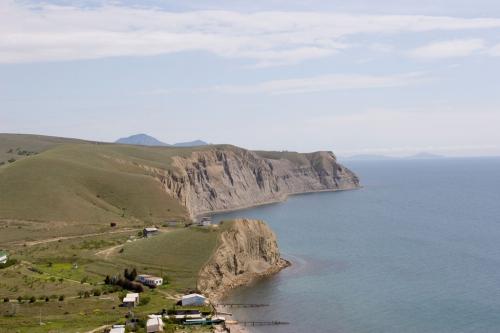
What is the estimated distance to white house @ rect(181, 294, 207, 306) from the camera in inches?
2542

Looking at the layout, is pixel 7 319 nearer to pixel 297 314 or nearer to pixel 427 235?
pixel 297 314

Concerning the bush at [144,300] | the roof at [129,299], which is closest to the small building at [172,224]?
the bush at [144,300]

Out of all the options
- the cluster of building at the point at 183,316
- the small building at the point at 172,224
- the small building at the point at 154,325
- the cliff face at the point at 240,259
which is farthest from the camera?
the small building at the point at 172,224

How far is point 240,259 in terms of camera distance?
86.4 metres

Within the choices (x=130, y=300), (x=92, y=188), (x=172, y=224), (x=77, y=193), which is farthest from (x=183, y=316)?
(x=92, y=188)

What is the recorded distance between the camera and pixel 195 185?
183m

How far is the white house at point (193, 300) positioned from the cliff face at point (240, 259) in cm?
743

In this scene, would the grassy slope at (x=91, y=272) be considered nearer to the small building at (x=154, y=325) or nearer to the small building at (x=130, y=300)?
the small building at (x=130, y=300)

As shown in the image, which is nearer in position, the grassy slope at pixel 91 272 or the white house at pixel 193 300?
the grassy slope at pixel 91 272

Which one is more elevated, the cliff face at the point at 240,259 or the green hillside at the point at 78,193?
the green hillside at the point at 78,193

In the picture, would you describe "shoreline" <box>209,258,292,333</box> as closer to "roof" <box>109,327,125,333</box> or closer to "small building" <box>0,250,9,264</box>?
"roof" <box>109,327,125,333</box>

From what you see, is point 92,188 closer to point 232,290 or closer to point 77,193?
point 77,193

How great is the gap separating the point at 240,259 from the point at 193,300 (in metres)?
22.0

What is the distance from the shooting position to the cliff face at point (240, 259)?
255 ft
